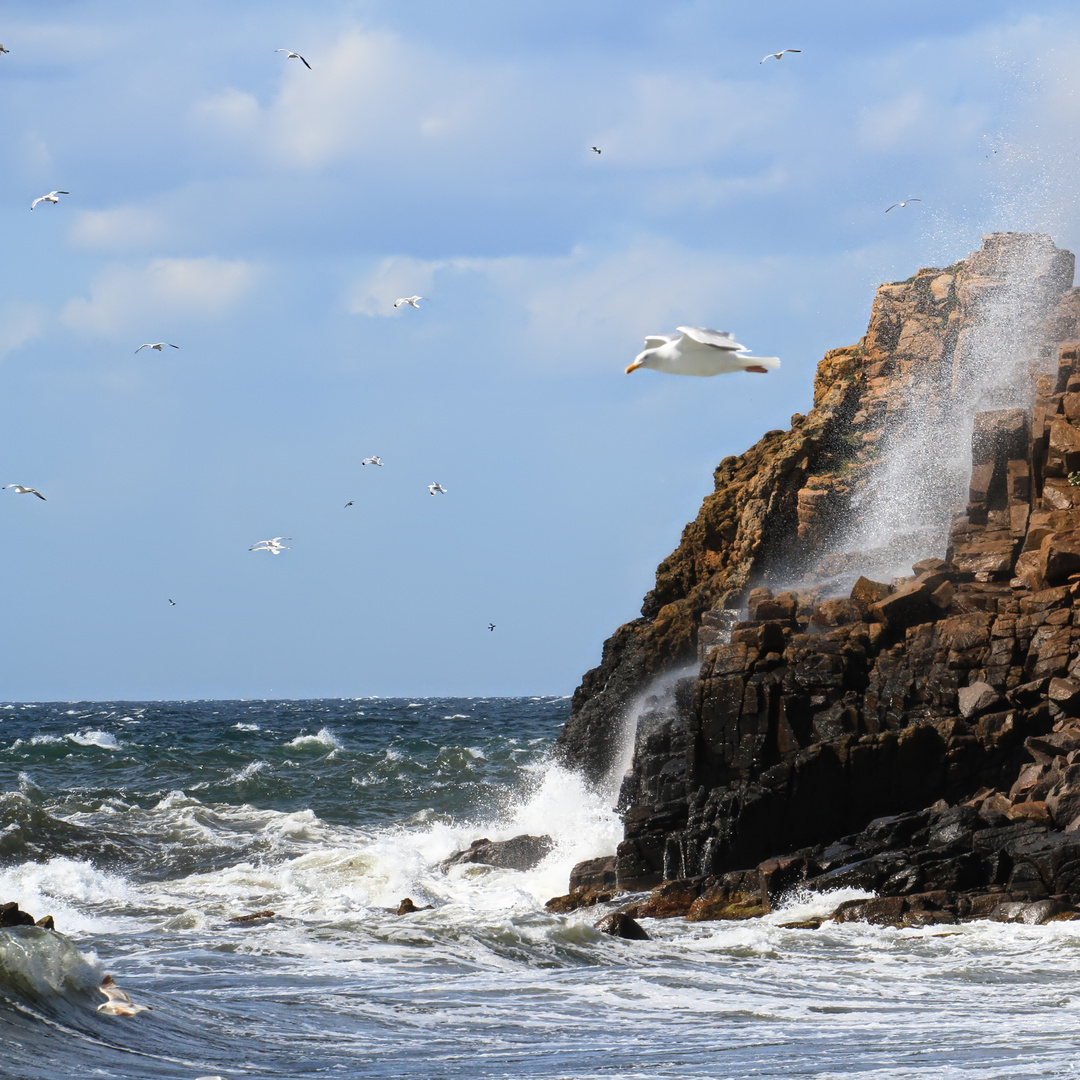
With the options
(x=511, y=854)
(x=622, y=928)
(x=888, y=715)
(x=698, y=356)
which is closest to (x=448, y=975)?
(x=622, y=928)

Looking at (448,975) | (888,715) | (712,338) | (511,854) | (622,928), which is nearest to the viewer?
(712,338)

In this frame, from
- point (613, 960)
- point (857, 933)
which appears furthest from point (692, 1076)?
point (857, 933)

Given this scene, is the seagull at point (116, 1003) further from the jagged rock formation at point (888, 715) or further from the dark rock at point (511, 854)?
the dark rock at point (511, 854)

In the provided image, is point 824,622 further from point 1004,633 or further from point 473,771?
point 473,771

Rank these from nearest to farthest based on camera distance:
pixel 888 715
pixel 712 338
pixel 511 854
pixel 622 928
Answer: pixel 712 338, pixel 622 928, pixel 888 715, pixel 511 854

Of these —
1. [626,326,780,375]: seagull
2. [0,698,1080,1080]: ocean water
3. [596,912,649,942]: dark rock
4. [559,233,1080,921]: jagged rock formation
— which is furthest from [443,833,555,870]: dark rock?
[626,326,780,375]: seagull

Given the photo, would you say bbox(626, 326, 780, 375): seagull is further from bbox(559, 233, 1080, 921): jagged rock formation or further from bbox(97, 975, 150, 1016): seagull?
bbox(559, 233, 1080, 921): jagged rock formation

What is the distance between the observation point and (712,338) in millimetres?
10297

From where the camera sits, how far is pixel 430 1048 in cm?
1081

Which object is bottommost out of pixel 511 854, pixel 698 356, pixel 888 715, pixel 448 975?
pixel 448 975

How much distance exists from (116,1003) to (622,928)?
21.1 ft

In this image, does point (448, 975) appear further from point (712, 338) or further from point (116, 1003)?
point (712, 338)

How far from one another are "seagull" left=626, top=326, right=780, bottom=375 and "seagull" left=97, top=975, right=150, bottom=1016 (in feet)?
22.1

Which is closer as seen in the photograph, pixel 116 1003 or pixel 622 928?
pixel 116 1003
